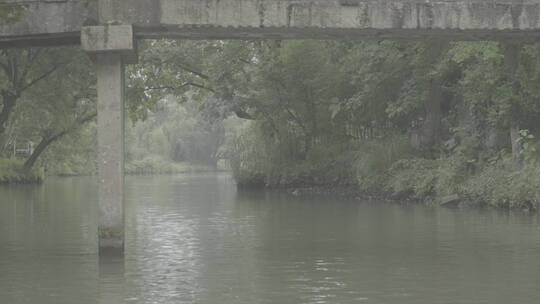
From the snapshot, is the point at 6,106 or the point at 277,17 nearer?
the point at 277,17

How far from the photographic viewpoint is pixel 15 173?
56.3 m

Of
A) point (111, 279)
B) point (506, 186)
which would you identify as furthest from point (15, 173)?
point (111, 279)

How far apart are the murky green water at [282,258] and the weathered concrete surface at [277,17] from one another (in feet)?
13.9

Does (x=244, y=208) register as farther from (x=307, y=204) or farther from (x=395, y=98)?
(x=395, y=98)

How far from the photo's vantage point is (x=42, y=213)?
28484 mm

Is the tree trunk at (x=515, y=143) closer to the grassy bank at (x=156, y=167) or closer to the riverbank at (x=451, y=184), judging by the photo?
the riverbank at (x=451, y=184)

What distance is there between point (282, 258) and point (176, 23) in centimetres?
474

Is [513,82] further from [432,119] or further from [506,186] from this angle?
[432,119]

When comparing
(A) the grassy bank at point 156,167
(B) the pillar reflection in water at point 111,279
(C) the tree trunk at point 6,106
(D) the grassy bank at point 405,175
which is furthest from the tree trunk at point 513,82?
(A) the grassy bank at point 156,167

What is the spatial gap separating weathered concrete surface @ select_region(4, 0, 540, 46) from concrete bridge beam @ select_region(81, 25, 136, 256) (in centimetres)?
38

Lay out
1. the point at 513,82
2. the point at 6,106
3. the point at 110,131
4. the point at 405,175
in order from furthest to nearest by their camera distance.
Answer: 1. the point at 6,106
2. the point at 405,175
3. the point at 513,82
4. the point at 110,131

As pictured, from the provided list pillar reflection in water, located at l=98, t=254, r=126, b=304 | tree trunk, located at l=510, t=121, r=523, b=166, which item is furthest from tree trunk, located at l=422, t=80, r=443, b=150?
pillar reflection in water, located at l=98, t=254, r=126, b=304

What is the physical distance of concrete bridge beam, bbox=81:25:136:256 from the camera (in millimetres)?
15992

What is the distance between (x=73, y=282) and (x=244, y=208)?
17.4m
